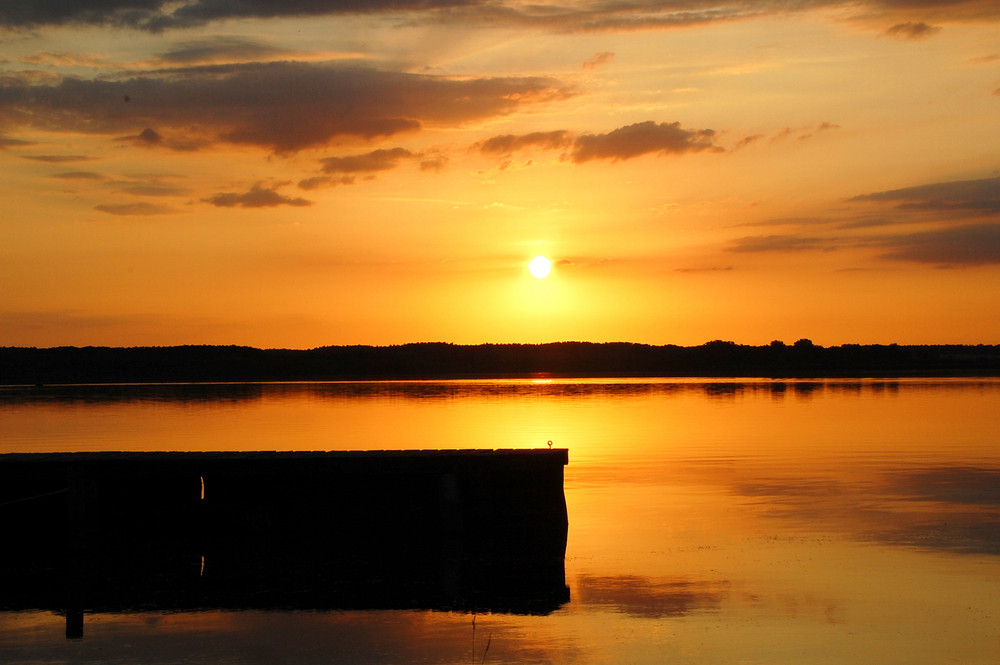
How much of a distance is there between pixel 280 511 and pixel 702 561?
288 inches

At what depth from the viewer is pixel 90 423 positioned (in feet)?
142

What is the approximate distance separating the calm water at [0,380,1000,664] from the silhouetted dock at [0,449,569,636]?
1.39 metres

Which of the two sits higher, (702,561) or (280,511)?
(280,511)

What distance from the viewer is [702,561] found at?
15844mm

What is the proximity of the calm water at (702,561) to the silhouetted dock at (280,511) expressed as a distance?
1.39 metres

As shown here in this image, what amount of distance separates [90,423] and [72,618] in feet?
107

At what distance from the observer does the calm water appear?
1141 cm

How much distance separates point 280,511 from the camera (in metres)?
18.3

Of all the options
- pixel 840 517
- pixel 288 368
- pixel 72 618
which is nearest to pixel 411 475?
pixel 72 618

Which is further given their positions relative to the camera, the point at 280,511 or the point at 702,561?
the point at 280,511

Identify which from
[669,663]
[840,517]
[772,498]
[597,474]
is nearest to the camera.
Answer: [669,663]

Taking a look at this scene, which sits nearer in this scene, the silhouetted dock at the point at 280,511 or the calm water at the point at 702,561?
the calm water at the point at 702,561

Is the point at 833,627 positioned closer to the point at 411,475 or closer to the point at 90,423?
the point at 411,475

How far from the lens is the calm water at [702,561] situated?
37.4 ft
